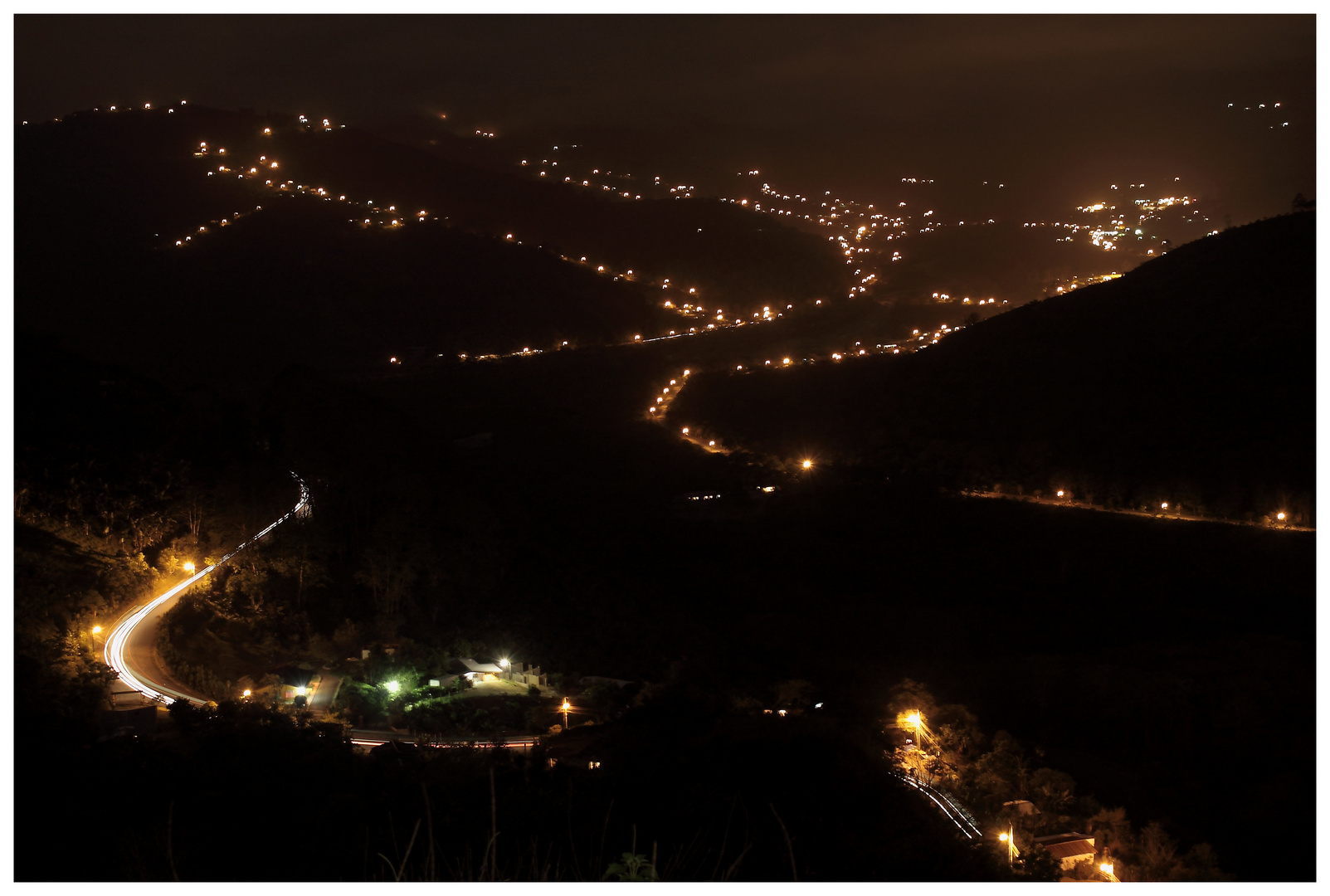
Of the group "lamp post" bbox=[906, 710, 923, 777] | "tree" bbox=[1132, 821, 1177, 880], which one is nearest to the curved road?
"lamp post" bbox=[906, 710, 923, 777]

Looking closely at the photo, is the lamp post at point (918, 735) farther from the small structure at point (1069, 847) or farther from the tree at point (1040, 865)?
the tree at point (1040, 865)

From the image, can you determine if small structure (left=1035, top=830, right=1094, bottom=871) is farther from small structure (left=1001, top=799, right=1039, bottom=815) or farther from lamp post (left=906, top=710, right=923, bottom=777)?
lamp post (left=906, top=710, right=923, bottom=777)

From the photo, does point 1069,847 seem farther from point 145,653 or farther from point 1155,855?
point 145,653

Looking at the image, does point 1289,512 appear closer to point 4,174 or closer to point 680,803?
point 680,803

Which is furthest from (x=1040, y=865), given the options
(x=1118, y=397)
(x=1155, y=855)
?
(x=1118, y=397)

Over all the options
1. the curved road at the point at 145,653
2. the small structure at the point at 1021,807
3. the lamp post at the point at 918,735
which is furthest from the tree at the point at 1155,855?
the curved road at the point at 145,653

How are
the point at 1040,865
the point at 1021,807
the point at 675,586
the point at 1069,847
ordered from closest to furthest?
the point at 1040,865, the point at 1069,847, the point at 1021,807, the point at 675,586

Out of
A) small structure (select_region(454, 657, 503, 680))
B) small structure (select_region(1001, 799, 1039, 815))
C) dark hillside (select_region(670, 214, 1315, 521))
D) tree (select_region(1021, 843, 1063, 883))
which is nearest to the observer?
tree (select_region(1021, 843, 1063, 883))
